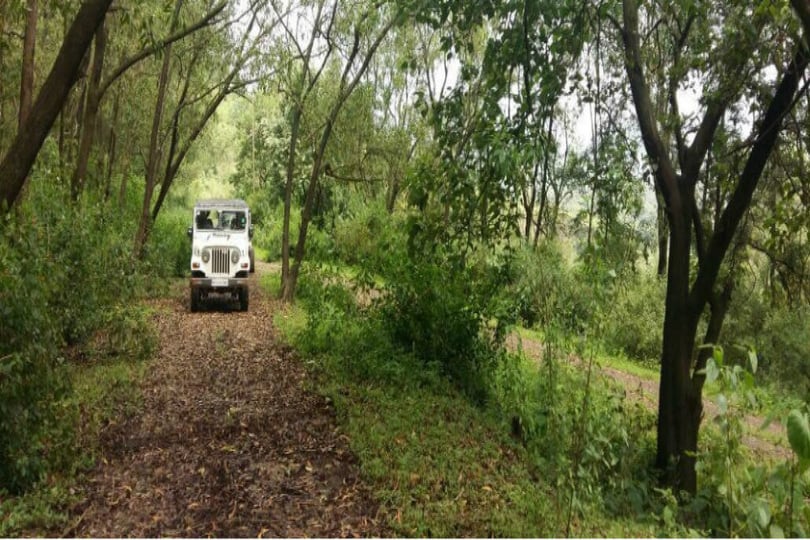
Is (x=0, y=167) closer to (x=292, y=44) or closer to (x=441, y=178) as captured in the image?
(x=441, y=178)

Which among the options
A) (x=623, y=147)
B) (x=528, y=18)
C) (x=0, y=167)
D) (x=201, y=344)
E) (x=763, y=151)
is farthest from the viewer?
(x=201, y=344)

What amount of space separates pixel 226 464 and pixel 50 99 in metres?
3.56

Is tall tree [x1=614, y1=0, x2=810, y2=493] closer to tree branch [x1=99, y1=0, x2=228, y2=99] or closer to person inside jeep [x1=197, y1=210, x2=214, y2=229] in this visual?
tree branch [x1=99, y1=0, x2=228, y2=99]

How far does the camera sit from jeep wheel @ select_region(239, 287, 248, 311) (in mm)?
14734

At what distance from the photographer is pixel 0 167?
4.64m

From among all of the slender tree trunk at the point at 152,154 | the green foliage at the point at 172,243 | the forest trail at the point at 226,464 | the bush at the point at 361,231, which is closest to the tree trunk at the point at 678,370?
the bush at the point at 361,231

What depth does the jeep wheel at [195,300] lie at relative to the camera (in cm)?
1447

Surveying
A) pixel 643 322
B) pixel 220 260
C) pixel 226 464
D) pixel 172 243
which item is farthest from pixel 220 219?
pixel 643 322

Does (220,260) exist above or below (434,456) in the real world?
above

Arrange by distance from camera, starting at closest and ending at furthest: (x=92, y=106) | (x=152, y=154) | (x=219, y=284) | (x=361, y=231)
→ (x=92, y=106), (x=219, y=284), (x=152, y=154), (x=361, y=231)

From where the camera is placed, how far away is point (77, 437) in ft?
20.0

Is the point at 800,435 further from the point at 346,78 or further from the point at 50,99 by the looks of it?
the point at 346,78

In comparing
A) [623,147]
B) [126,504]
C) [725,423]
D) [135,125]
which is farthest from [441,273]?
[135,125]

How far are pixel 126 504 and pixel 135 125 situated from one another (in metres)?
22.7
